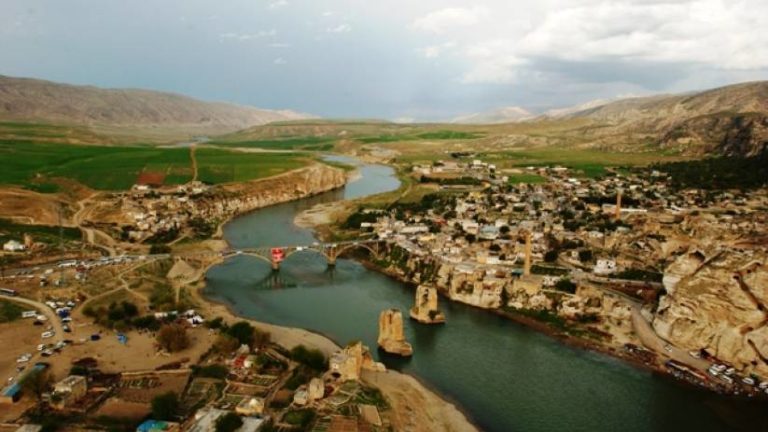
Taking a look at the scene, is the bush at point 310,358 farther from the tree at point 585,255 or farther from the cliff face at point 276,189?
the cliff face at point 276,189

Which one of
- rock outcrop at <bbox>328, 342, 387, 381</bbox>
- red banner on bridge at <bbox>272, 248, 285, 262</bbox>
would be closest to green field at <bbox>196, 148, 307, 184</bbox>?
red banner on bridge at <bbox>272, 248, 285, 262</bbox>

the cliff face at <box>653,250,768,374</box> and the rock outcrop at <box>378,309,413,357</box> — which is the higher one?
the cliff face at <box>653,250,768,374</box>

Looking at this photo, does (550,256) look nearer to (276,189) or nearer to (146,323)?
(146,323)

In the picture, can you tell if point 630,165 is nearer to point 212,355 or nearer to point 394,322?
point 394,322

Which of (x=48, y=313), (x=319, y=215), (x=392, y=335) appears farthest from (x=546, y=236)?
(x=48, y=313)

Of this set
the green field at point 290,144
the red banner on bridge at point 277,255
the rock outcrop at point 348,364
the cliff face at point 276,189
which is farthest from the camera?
the green field at point 290,144

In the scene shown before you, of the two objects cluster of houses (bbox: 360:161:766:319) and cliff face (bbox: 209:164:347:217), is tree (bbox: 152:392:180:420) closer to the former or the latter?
cluster of houses (bbox: 360:161:766:319)

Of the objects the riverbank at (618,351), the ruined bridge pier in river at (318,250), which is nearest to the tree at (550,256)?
the riverbank at (618,351)
